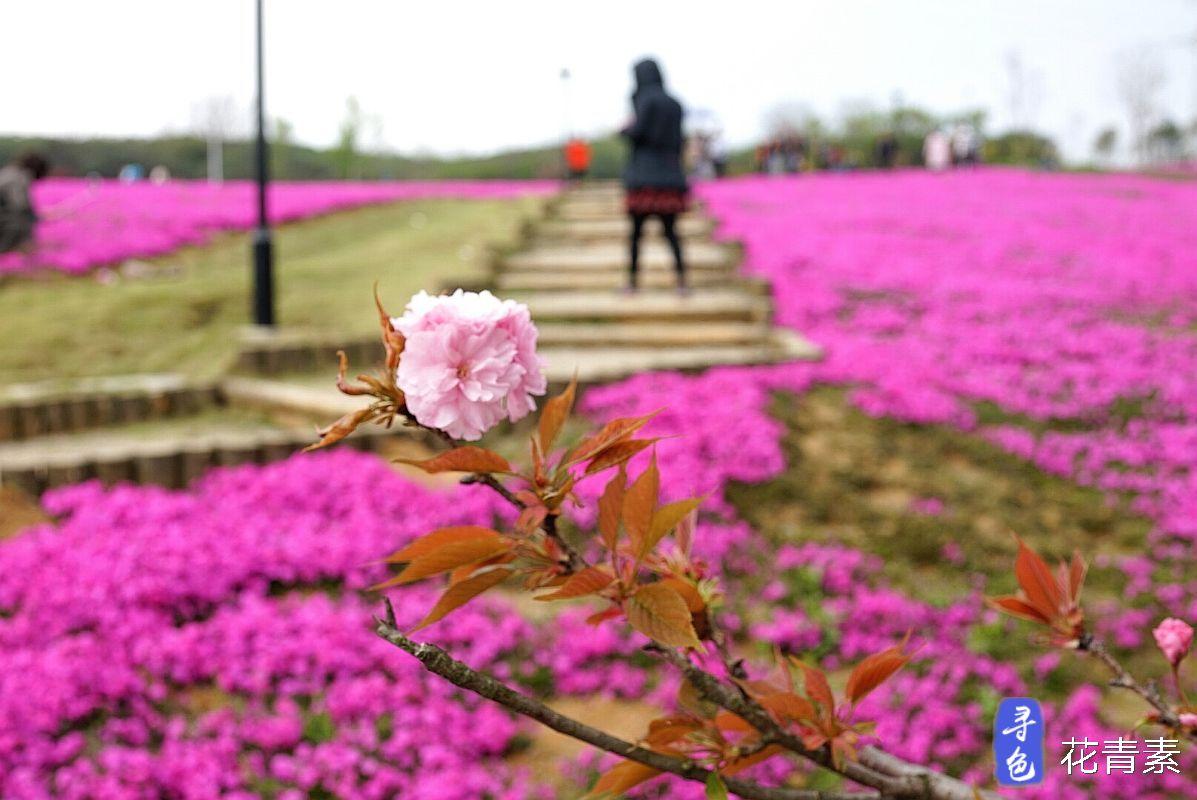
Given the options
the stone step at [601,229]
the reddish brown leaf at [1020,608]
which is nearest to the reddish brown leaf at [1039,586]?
the reddish brown leaf at [1020,608]

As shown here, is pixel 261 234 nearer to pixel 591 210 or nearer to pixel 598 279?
pixel 598 279

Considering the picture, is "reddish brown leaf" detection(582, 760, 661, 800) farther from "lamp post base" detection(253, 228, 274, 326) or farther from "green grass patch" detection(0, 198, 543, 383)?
"lamp post base" detection(253, 228, 274, 326)

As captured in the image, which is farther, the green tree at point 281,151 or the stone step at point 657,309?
the green tree at point 281,151

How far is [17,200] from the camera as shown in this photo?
10656 mm

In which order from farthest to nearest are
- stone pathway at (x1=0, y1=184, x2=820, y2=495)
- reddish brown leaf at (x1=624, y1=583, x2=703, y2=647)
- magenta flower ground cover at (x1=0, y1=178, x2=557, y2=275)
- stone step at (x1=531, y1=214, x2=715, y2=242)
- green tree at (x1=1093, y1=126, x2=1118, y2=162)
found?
green tree at (x1=1093, y1=126, x2=1118, y2=162) < stone step at (x1=531, y1=214, x2=715, y2=242) < magenta flower ground cover at (x1=0, y1=178, x2=557, y2=275) < stone pathway at (x1=0, y1=184, x2=820, y2=495) < reddish brown leaf at (x1=624, y1=583, x2=703, y2=647)

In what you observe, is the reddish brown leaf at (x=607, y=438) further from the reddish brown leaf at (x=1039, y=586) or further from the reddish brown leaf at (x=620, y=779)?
the reddish brown leaf at (x=1039, y=586)

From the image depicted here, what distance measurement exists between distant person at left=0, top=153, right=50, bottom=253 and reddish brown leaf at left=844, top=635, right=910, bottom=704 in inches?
447

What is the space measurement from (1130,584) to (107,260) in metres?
10.3

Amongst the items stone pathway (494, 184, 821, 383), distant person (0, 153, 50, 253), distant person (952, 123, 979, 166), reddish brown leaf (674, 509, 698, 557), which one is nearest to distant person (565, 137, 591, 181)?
stone pathway (494, 184, 821, 383)

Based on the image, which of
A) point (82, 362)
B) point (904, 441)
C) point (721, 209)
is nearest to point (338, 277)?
point (82, 362)

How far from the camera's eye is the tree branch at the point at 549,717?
3.17ft

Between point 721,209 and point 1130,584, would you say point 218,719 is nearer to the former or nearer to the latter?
point 1130,584

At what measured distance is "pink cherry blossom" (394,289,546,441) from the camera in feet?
3.47

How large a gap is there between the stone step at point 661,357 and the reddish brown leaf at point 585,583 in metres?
4.73
